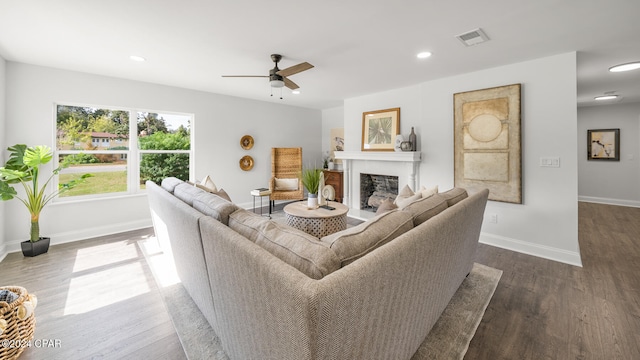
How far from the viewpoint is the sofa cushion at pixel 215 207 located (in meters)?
1.60

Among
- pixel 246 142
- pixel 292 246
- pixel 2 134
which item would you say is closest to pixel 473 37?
pixel 292 246

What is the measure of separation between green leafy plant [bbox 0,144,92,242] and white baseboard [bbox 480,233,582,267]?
219 inches

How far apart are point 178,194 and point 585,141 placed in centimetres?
839

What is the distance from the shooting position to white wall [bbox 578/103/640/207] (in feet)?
18.0

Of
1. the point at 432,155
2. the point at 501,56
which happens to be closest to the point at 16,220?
the point at 432,155

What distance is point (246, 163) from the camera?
18.0 feet

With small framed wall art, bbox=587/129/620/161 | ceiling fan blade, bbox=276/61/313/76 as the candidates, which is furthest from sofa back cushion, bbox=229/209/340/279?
small framed wall art, bbox=587/129/620/161

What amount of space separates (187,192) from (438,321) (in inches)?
88.1

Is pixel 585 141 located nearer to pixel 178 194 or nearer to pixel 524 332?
pixel 524 332

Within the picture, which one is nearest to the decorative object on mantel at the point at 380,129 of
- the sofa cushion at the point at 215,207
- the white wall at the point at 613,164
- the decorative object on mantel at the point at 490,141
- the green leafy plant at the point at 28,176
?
the decorative object on mantel at the point at 490,141

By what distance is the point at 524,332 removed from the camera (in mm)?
1803

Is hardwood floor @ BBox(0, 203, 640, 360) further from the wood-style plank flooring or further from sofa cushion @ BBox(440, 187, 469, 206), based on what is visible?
sofa cushion @ BBox(440, 187, 469, 206)

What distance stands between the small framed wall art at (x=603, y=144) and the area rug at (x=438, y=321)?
570cm

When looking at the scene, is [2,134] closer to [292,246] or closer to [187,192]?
[187,192]
